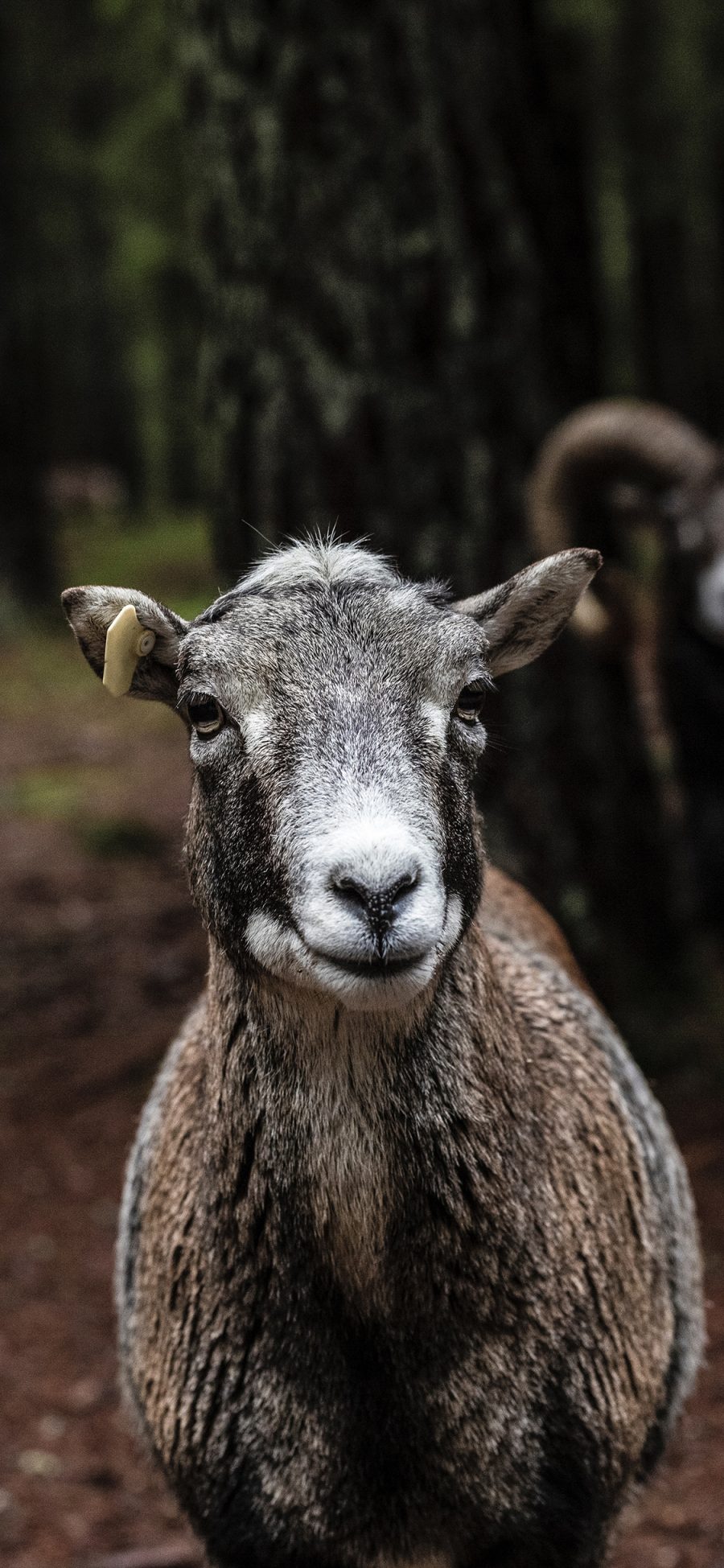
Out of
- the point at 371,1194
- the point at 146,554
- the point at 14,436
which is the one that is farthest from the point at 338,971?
the point at 146,554

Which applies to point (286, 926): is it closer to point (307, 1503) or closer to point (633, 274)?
point (307, 1503)

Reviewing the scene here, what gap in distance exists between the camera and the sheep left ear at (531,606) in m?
Answer: 3.30

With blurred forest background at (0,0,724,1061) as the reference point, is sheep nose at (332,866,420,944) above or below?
below

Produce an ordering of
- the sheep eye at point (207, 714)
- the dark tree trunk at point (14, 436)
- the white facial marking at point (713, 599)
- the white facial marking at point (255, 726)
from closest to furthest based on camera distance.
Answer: the white facial marking at point (255, 726) < the sheep eye at point (207, 714) < the white facial marking at point (713, 599) < the dark tree trunk at point (14, 436)

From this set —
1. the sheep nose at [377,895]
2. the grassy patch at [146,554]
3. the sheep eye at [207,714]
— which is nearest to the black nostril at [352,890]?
the sheep nose at [377,895]

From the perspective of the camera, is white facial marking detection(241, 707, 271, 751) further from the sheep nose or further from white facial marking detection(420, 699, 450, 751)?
the sheep nose

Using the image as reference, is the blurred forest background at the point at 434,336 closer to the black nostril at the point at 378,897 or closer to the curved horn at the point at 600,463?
the curved horn at the point at 600,463

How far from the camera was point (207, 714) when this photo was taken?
10.1 ft

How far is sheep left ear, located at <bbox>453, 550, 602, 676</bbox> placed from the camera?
330 centimetres

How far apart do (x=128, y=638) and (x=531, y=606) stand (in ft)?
3.05

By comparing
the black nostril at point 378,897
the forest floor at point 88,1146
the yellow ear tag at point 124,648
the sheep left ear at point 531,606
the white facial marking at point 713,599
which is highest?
the white facial marking at point 713,599

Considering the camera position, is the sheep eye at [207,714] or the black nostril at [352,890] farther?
the sheep eye at [207,714]

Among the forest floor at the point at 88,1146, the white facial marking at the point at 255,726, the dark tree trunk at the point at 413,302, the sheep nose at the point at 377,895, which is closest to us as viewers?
the sheep nose at the point at 377,895

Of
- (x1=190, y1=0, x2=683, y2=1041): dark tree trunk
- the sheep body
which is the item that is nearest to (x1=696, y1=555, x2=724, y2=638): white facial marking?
(x1=190, y1=0, x2=683, y2=1041): dark tree trunk
